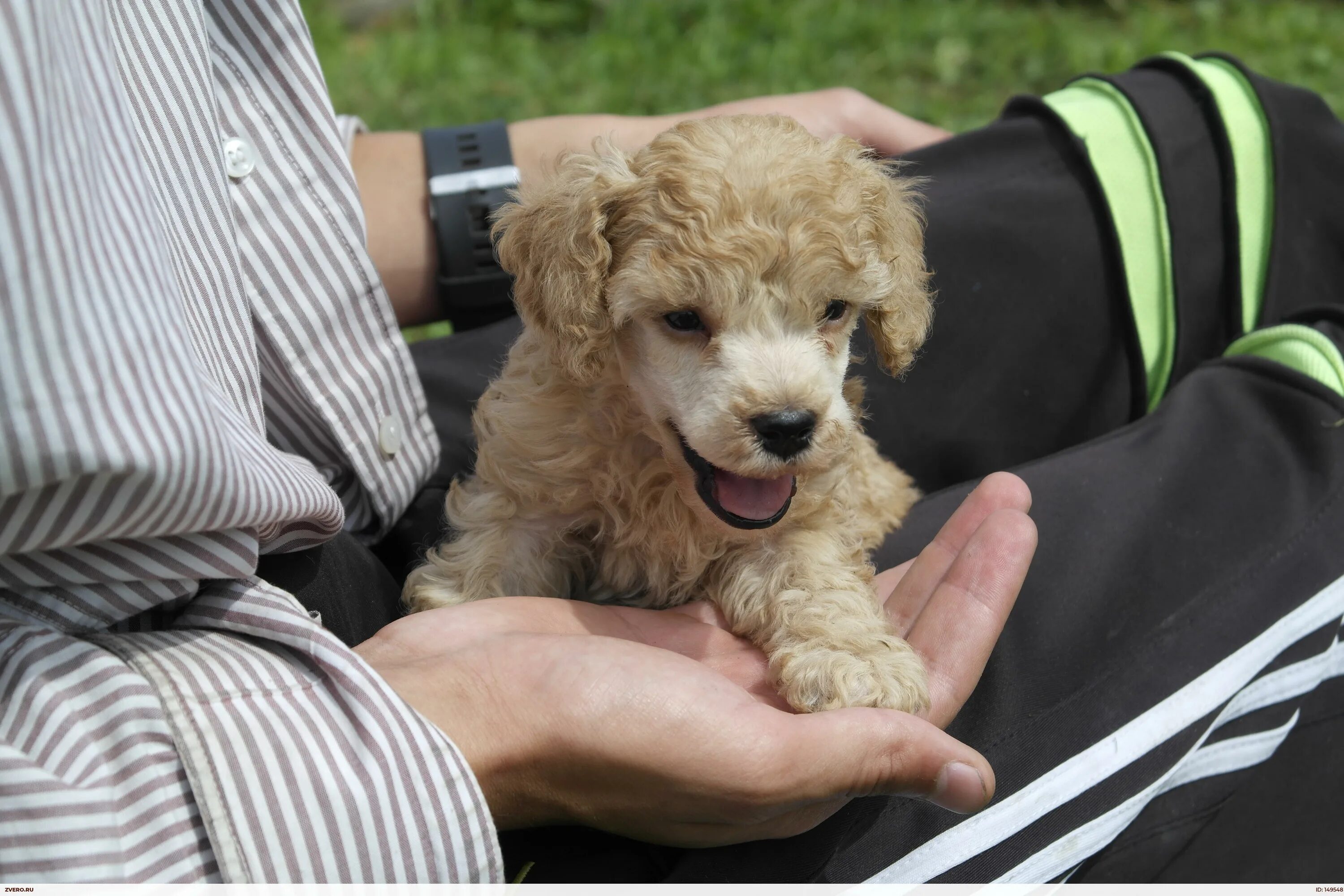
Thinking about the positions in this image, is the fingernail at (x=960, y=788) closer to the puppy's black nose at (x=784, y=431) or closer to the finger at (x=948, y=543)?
the finger at (x=948, y=543)

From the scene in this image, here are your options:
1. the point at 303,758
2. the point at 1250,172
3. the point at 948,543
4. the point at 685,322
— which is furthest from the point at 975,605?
the point at 1250,172

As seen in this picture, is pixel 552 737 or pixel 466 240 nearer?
pixel 552 737

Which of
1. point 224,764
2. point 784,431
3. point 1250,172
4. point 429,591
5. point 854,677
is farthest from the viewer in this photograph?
point 1250,172

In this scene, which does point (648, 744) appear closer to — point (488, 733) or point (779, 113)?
point (488, 733)

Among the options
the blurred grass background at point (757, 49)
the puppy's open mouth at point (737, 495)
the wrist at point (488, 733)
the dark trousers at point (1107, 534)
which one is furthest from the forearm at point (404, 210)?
the blurred grass background at point (757, 49)

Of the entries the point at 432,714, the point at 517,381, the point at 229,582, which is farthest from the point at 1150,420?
the point at 229,582

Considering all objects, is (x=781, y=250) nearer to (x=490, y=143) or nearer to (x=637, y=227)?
(x=637, y=227)

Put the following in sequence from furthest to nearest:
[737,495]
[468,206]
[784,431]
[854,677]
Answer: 1. [468,206]
2. [737,495]
3. [784,431]
4. [854,677]
